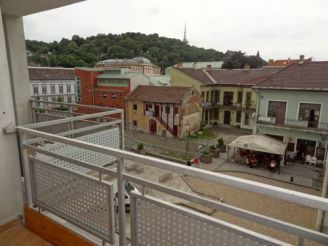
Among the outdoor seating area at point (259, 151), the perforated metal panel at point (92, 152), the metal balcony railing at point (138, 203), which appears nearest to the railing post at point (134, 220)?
the metal balcony railing at point (138, 203)

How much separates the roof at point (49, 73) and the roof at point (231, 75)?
11538 mm

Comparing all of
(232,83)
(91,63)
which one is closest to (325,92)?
(232,83)

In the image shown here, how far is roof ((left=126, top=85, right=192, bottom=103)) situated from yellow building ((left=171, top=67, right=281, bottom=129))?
337cm

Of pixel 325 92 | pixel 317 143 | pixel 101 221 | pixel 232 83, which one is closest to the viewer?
pixel 101 221

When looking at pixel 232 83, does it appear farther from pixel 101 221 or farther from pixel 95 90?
pixel 101 221

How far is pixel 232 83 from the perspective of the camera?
19188mm

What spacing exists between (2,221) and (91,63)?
29.8m

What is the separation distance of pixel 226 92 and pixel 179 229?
19.5 m

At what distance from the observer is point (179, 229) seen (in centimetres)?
116

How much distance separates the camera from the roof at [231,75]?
18.9m

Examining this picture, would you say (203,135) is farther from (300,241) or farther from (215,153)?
(300,241)

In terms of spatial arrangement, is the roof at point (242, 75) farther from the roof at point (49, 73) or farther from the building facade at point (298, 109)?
the roof at point (49, 73)

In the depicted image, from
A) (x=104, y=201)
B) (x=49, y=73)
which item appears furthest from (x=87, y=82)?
(x=104, y=201)

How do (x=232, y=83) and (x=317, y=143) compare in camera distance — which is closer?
(x=317, y=143)
